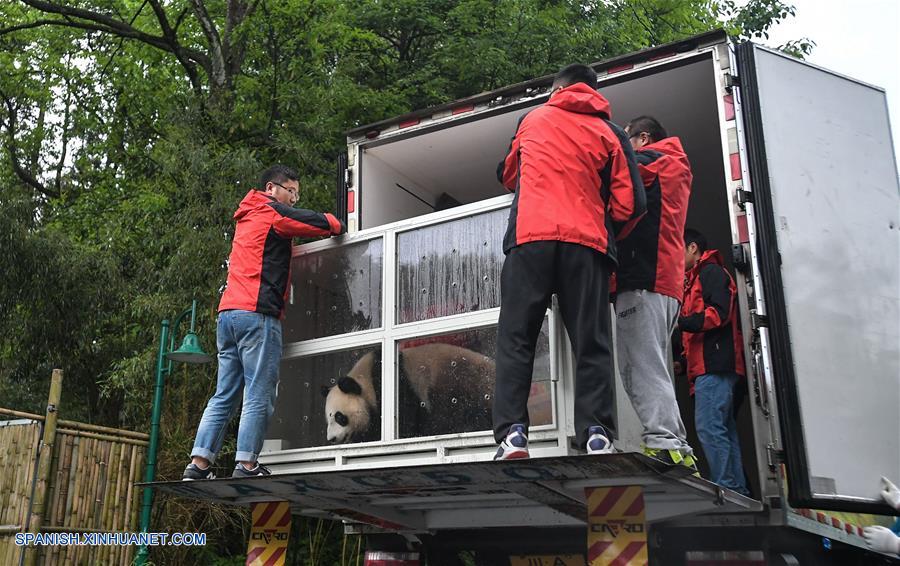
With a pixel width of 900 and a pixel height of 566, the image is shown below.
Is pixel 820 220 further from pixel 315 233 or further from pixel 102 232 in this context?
pixel 102 232

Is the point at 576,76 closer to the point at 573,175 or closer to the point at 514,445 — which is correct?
the point at 573,175

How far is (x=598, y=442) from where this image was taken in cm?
346

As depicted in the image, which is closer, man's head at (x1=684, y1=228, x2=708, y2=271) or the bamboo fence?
man's head at (x1=684, y1=228, x2=708, y2=271)

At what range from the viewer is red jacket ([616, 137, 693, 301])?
158 inches

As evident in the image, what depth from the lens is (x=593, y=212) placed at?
3762 millimetres

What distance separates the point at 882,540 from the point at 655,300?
1995 millimetres

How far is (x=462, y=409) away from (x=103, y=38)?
1429 centimetres

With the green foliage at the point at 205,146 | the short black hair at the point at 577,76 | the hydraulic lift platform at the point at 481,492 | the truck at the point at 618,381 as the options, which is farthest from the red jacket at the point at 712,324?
the green foliage at the point at 205,146

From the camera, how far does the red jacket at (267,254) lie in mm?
4688

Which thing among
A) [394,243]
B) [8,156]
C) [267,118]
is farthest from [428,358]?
[8,156]

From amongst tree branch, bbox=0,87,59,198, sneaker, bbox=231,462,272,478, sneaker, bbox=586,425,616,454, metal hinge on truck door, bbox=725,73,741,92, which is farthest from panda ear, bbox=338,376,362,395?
tree branch, bbox=0,87,59,198

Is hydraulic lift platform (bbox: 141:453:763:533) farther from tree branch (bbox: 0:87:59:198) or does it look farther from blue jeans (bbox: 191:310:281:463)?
tree branch (bbox: 0:87:59:198)

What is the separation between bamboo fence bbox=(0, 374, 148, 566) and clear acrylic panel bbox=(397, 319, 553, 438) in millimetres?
4320

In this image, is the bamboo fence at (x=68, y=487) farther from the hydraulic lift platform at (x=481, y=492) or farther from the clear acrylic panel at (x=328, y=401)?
the hydraulic lift platform at (x=481, y=492)
